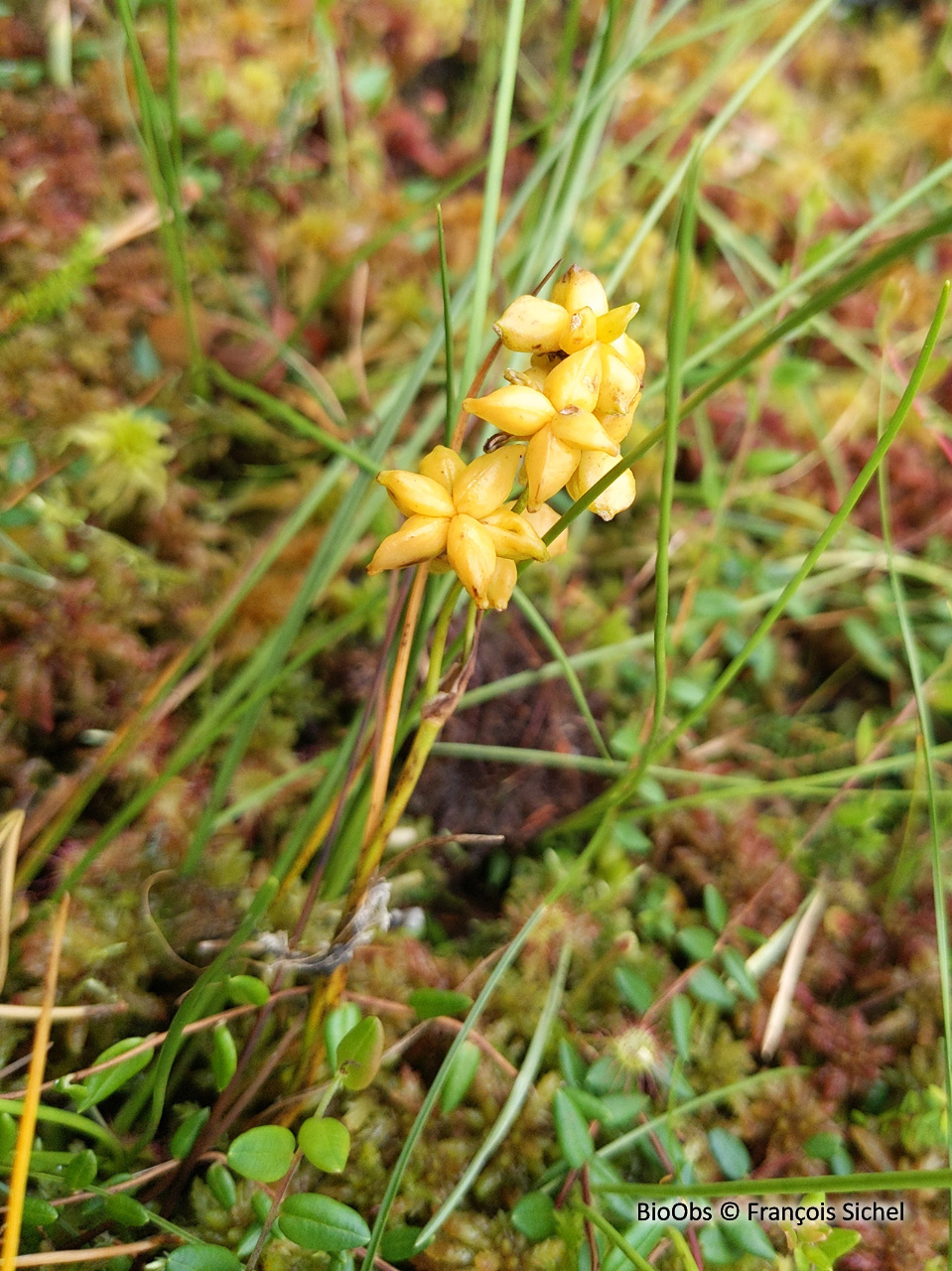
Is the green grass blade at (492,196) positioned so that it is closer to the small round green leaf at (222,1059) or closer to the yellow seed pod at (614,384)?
the yellow seed pod at (614,384)

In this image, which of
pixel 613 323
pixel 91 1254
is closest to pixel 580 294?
pixel 613 323

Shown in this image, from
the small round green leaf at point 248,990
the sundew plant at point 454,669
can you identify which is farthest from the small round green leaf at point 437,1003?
the small round green leaf at point 248,990

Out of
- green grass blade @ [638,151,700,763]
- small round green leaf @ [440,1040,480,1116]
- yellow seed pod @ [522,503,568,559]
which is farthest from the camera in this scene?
small round green leaf @ [440,1040,480,1116]

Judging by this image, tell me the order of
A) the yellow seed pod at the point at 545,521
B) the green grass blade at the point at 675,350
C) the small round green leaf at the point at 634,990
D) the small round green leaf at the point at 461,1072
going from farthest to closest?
the small round green leaf at the point at 634,990 → the small round green leaf at the point at 461,1072 → the yellow seed pod at the point at 545,521 → the green grass blade at the point at 675,350

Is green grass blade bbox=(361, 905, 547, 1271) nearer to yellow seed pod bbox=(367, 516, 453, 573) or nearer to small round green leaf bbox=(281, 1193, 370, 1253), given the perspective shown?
small round green leaf bbox=(281, 1193, 370, 1253)

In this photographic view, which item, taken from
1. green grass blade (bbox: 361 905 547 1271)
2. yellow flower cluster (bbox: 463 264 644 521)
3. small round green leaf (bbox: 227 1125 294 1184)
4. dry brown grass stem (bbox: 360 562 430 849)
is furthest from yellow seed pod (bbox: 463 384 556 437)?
small round green leaf (bbox: 227 1125 294 1184)

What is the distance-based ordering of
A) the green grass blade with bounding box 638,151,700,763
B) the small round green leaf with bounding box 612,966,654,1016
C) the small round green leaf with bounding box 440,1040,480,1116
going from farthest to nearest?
the small round green leaf with bounding box 612,966,654,1016 → the small round green leaf with bounding box 440,1040,480,1116 → the green grass blade with bounding box 638,151,700,763

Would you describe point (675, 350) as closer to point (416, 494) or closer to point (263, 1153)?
point (416, 494)
